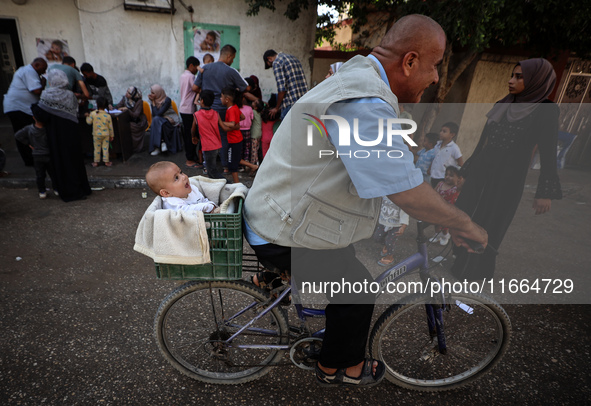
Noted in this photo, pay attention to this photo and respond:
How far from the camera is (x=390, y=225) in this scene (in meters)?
3.81

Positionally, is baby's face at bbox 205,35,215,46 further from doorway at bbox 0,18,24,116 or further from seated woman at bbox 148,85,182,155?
doorway at bbox 0,18,24,116

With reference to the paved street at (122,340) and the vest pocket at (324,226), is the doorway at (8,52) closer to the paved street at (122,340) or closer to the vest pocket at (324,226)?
the paved street at (122,340)

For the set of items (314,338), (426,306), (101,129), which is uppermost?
(101,129)

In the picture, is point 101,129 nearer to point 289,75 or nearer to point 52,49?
point 289,75

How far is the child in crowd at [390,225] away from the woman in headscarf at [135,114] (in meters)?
5.70

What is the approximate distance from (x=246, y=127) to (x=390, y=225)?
3507 millimetres

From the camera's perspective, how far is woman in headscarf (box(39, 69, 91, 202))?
15.3 ft

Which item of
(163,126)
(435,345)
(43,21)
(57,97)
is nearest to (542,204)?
(435,345)

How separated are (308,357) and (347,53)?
9.71 meters

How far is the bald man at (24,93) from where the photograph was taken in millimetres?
6139

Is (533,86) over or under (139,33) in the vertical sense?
under

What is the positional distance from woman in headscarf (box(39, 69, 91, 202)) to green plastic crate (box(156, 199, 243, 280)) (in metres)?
4.13

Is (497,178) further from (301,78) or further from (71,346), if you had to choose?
(71,346)

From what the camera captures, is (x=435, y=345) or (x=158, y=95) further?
(x=158, y=95)
